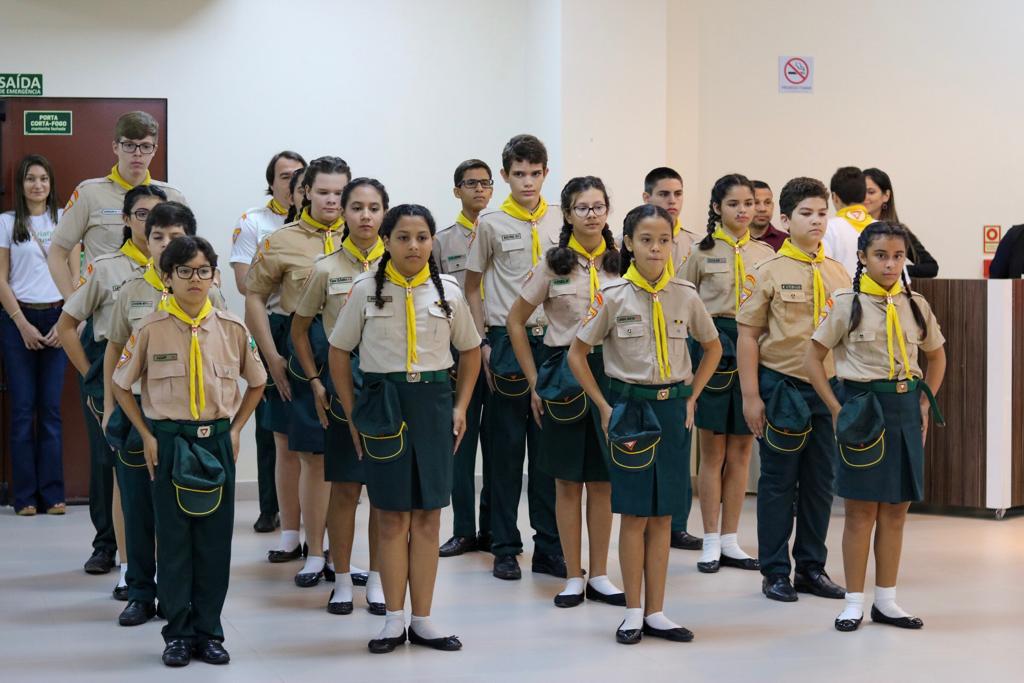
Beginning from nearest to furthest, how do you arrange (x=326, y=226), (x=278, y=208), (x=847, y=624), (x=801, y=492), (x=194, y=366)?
(x=194, y=366)
(x=847, y=624)
(x=801, y=492)
(x=326, y=226)
(x=278, y=208)

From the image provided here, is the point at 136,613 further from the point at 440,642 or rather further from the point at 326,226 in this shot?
the point at 326,226

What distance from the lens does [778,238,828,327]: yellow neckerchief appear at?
5.16 metres

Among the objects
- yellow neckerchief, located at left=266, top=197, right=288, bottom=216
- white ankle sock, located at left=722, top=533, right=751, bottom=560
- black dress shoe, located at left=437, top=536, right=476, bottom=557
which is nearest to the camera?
white ankle sock, located at left=722, top=533, right=751, bottom=560

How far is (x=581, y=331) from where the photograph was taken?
4578 millimetres

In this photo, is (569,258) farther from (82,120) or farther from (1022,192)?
(1022,192)

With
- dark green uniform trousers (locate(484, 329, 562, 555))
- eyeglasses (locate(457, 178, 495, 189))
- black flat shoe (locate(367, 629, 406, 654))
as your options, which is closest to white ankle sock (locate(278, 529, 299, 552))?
dark green uniform trousers (locate(484, 329, 562, 555))

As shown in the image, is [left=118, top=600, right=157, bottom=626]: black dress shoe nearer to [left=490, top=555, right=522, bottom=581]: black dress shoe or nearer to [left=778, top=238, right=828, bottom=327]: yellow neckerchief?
[left=490, top=555, right=522, bottom=581]: black dress shoe

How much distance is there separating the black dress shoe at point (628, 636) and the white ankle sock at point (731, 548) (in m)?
1.38

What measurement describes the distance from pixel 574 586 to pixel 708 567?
85 centimetres

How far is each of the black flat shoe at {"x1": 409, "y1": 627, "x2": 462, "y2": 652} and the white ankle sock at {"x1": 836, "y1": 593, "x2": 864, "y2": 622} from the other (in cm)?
139

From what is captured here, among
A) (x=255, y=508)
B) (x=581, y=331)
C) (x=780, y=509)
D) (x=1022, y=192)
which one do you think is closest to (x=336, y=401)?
(x=581, y=331)

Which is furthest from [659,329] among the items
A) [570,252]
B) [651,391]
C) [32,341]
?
[32,341]

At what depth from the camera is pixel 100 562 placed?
18.4 ft

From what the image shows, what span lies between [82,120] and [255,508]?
7.70 feet
